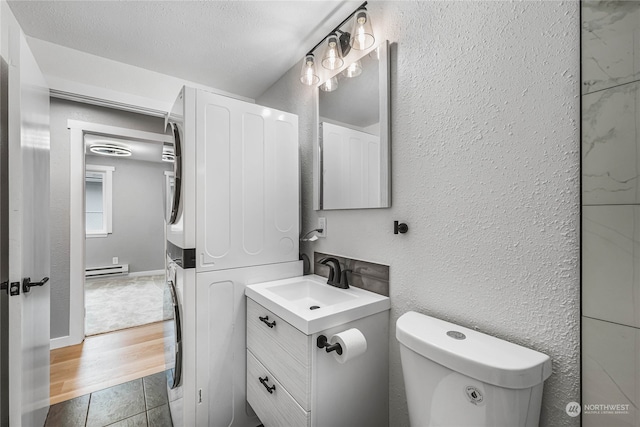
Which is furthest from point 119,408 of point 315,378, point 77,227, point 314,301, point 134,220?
point 134,220

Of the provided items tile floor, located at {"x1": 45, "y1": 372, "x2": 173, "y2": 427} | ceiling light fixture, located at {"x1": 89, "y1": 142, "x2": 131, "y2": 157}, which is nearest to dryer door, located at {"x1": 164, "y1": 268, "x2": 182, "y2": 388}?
tile floor, located at {"x1": 45, "y1": 372, "x2": 173, "y2": 427}

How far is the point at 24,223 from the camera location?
116cm

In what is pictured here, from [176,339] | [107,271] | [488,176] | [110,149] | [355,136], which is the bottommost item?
[107,271]

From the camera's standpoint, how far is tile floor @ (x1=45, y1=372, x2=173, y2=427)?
1.61 m

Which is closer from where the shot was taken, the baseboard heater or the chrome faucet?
the chrome faucet

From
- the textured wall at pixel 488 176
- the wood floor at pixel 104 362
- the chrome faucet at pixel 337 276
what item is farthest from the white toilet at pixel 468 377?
the wood floor at pixel 104 362

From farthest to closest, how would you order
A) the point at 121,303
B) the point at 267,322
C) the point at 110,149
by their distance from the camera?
1. the point at 110,149
2. the point at 121,303
3. the point at 267,322

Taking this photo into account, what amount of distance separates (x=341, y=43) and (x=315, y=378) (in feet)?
5.40

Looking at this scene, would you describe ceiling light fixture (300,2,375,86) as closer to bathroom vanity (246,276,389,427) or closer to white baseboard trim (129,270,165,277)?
bathroom vanity (246,276,389,427)

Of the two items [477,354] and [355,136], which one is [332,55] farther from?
[477,354]

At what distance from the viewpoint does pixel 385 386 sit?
1.29 m

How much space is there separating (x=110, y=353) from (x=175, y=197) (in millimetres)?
1852

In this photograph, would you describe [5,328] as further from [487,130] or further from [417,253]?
[487,130]

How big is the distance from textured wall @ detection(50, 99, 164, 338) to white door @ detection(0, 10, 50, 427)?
3.54 feet
